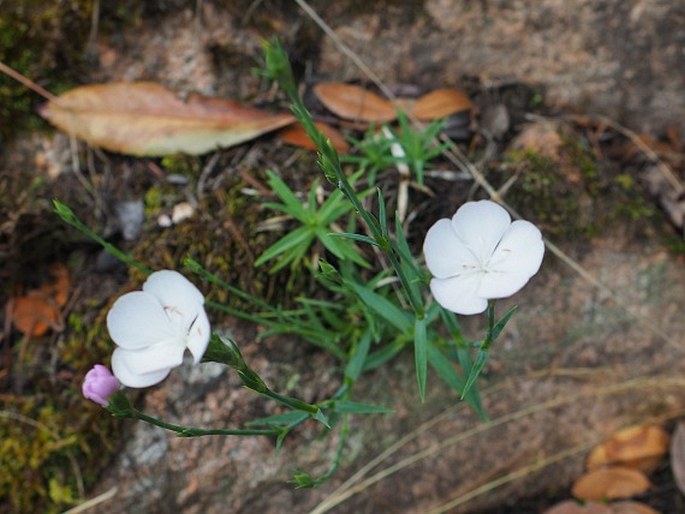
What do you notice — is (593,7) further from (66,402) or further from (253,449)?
(66,402)

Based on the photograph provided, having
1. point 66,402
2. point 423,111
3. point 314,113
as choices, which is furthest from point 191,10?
point 66,402

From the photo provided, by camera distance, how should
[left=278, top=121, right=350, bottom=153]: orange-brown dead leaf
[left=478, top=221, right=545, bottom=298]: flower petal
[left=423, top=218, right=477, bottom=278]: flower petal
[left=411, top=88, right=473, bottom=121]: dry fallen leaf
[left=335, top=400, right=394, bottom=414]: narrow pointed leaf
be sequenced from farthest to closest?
[left=411, top=88, right=473, bottom=121]: dry fallen leaf
[left=278, top=121, right=350, bottom=153]: orange-brown dead leaf
[left=335, top=400, right=394, bottom=414]: narrow pointed leaf
[left=423, top=218, right=477, bottom=278]: flower petal
[left=478, top=221, right=545, bottom=298]: flower petal

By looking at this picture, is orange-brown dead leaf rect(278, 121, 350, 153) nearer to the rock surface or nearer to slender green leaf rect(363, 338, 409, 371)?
the rock surface

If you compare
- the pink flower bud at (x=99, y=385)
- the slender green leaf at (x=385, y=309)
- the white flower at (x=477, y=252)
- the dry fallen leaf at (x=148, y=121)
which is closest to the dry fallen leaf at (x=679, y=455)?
the slender green leaf at (x=385, y=309)

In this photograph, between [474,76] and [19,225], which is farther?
[474,76]

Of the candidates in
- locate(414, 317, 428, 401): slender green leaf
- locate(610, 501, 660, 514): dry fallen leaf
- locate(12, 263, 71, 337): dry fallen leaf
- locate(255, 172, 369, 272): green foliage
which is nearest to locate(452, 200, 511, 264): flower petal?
locate(414, 317, 428, 401): slender green leaf

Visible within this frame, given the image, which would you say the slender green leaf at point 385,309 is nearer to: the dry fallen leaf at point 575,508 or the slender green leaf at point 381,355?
the slender green leaf at point 381,355
